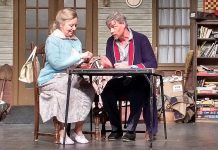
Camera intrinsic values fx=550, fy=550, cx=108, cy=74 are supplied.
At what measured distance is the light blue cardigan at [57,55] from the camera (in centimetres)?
477

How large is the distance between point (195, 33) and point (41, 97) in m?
4.08

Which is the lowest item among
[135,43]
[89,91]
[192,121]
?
[192,121]

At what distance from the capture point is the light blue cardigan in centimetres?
477

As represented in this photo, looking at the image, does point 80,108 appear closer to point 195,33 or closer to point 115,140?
point 115,140

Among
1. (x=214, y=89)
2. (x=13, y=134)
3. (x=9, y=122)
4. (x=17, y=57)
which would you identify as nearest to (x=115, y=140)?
(x=13, y=134)

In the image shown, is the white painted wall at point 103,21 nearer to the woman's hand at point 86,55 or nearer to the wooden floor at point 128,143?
the wooden floor at point 128,143

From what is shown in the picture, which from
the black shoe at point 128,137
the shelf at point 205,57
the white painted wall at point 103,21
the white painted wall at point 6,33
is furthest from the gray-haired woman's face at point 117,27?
the white painted wall at point 6,33

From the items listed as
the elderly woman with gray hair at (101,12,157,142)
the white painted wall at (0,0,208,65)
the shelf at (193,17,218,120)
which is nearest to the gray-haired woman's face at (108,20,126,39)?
the elderly woman with gray hair at (101,12,157,142)

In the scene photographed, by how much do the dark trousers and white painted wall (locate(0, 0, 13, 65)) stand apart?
4.79m

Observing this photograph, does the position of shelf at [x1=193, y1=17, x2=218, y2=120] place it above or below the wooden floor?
above

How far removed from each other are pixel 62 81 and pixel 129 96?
0.62 metres

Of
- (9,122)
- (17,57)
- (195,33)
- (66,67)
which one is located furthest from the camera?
(17,57)

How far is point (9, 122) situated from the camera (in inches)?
299

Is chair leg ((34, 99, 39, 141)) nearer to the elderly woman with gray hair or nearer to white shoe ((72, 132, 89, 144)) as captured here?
white shoe ((72, 132, 89, 144))
